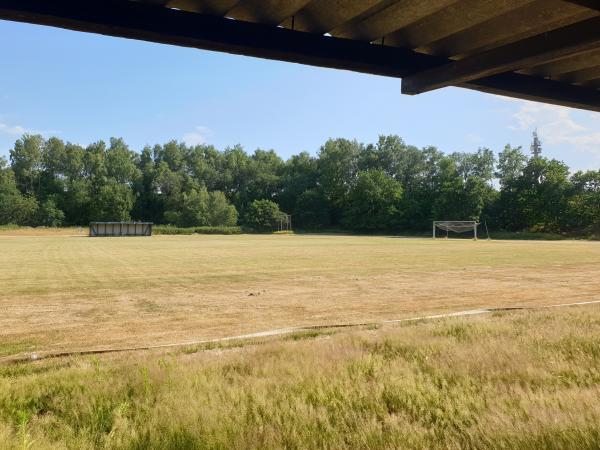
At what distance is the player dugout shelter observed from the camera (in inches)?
2687

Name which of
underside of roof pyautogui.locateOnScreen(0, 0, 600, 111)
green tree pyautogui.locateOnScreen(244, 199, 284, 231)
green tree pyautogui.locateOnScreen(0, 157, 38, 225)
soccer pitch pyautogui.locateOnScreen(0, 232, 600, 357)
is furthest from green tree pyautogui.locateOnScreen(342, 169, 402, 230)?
underside of roof pyautogui.locateOnScreen(0, 0, 600, 111)

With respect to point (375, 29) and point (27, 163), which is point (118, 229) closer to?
point (27, 163)

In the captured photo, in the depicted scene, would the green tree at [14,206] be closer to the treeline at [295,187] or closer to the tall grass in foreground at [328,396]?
the treeline at [295,187]

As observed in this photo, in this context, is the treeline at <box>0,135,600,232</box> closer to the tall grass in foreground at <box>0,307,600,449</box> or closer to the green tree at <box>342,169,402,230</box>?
the green tree at <box>342,169,402,230</box>

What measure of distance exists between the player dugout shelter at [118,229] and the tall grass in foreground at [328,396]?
68724 mm

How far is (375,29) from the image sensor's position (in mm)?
4332

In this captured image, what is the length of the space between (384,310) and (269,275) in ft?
24.2

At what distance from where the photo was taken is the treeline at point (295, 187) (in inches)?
3236

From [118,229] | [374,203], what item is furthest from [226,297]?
[374,203]

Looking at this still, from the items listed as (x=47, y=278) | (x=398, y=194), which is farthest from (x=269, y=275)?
(x=398, y=194)

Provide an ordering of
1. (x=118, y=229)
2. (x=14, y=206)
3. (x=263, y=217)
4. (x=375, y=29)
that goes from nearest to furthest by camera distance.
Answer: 1. (x=375, y=29)
2. (x=118, y=229)
3. (x=14, y=206)
4. (x=263, y=217)

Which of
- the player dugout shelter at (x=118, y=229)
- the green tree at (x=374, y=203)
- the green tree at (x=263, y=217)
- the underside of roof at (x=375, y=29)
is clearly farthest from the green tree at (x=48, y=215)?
the underside of roof at (x=375, y=29)

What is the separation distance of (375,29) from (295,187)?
108061 mm

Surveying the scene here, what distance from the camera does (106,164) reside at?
10700 cm
